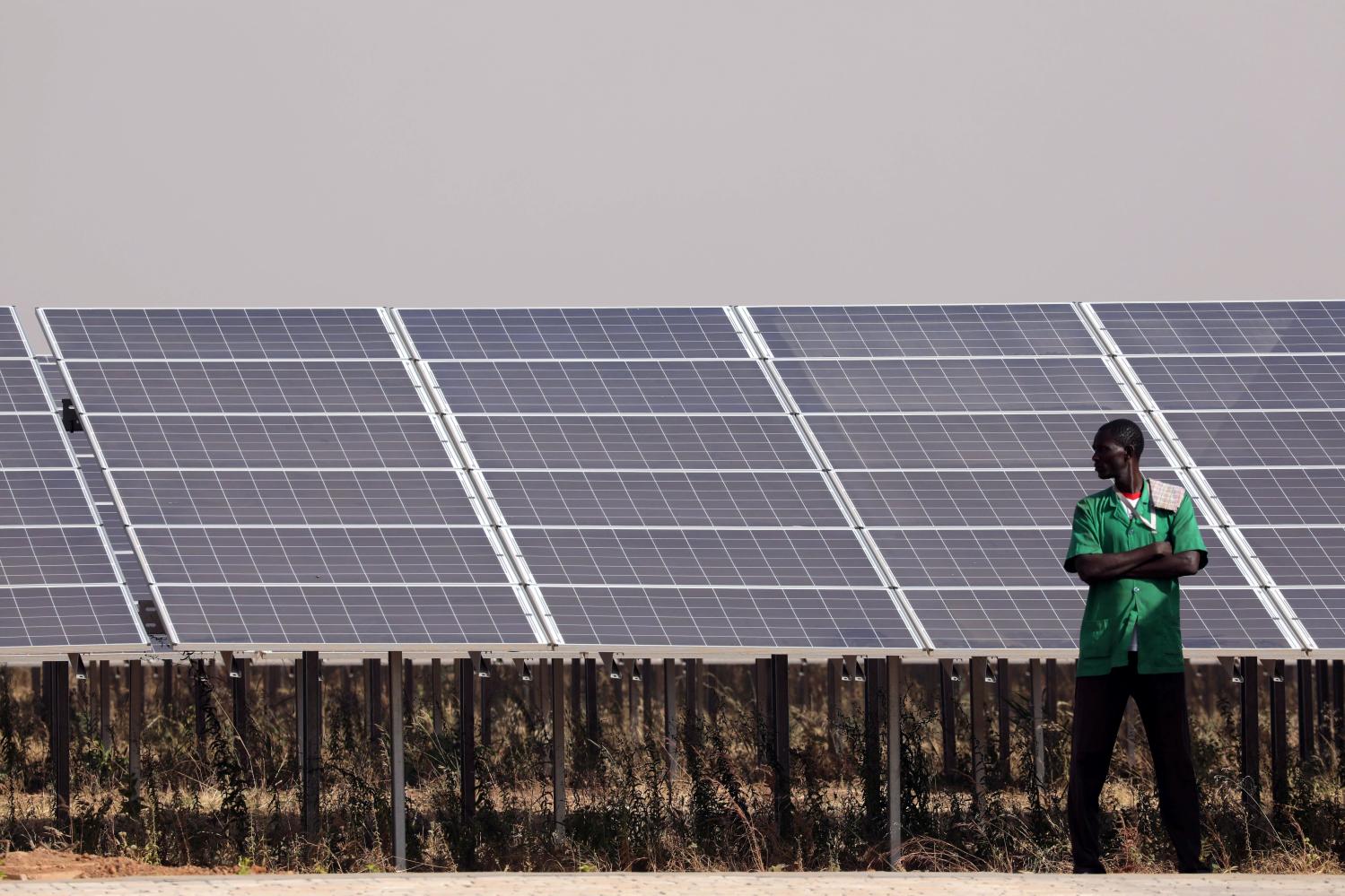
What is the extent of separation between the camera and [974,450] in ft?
50.7

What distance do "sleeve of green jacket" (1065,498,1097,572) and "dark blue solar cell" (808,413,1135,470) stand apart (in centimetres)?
468

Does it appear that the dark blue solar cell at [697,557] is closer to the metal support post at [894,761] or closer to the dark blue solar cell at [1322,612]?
the metal support post at [894,761]

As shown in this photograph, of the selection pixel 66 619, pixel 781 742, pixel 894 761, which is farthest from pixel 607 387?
pixel 66 619

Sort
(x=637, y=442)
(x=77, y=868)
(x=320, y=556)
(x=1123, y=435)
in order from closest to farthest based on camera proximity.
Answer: (x=1123, y=435), (x=77, y=868), (x=320, y=556), (x=637, y=442)

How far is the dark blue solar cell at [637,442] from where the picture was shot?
49.8 feet

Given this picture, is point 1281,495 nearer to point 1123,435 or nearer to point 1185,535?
point 1185,535

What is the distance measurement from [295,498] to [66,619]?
203 centimetres

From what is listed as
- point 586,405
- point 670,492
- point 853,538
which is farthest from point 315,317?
point 853,538

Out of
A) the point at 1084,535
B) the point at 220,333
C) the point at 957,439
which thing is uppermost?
the point at 220,333

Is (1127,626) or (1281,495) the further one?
(1281,495)

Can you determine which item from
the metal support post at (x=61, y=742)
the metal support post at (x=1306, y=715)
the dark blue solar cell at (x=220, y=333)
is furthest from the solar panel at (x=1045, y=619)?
the metal support post at (x=1306, y=715)

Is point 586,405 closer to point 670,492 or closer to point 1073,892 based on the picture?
point 670,492

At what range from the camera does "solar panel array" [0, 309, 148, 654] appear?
13594 mm

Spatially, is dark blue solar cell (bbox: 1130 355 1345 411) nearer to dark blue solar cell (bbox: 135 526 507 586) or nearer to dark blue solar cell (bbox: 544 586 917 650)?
dark blue solar cell (bbox: 544 586 917 650)
